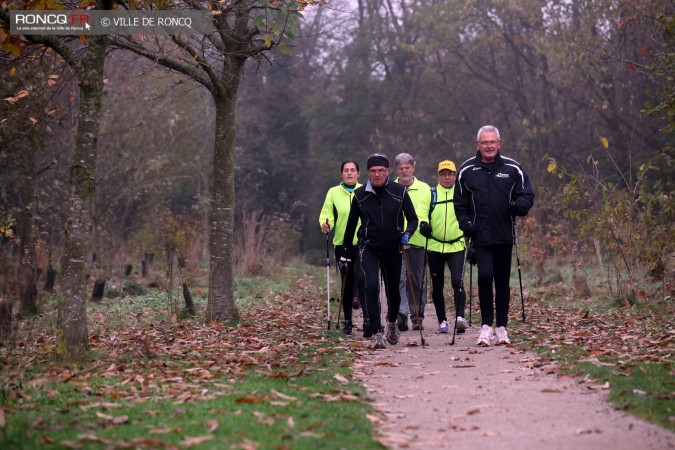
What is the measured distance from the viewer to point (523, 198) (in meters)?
9.85

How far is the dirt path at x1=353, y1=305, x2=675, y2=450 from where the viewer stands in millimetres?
5805

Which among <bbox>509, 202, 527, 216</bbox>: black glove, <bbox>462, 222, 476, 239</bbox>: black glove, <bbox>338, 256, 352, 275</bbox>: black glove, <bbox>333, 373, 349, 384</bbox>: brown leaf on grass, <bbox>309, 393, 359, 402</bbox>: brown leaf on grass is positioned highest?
<bbox>509, 202, 527, 216</bbox>: black glove

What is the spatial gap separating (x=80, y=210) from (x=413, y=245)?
17.7 ft

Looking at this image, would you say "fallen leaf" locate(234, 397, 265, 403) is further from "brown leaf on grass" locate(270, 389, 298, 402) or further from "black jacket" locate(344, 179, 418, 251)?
"black jacket" locate(344, 179, 418, 251)

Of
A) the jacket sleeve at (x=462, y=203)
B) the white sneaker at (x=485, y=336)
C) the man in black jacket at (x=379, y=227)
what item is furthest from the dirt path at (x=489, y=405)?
the jacket sleeve at (x=462, y=203)

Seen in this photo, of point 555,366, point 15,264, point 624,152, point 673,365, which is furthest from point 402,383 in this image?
point 624,152

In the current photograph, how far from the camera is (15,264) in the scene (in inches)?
381

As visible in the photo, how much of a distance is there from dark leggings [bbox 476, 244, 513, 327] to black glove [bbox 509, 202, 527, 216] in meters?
0.38

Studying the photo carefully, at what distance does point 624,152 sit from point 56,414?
27760 millimetres

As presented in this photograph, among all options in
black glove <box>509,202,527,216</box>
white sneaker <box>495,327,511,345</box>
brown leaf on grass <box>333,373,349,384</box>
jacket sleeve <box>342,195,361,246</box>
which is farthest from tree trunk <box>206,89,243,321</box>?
brown leaf on grass <box>333,373,349,384</box>

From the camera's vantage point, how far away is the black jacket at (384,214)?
10.3 m

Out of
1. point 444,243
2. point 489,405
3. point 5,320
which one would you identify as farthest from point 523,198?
point 5,320

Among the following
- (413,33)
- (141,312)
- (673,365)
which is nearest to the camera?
(673,365)

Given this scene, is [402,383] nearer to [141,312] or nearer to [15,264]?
[15,264]
